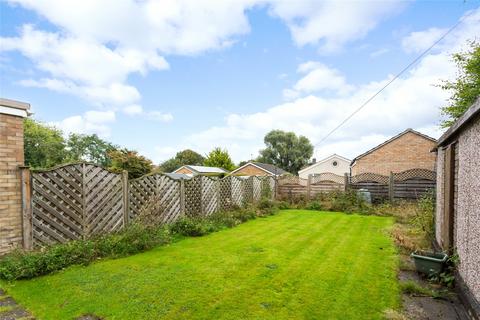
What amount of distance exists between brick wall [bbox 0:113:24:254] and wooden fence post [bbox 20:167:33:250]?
0.22ft

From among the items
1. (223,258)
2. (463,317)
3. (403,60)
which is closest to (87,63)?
(223,258)

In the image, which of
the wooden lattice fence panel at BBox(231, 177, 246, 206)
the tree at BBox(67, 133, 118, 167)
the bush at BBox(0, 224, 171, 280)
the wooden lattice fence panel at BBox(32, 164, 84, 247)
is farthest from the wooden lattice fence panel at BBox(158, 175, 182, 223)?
the tree at BBox(67, 133, 118, 167)

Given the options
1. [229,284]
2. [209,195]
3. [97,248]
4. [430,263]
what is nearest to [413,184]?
[209,195]

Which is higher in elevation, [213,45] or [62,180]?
[213,45]

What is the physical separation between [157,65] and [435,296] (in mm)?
11350

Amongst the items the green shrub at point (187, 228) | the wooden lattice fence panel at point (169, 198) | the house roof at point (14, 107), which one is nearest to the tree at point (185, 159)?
the wooden lattice fence panel at point (169, 198)

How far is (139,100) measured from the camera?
1471cm

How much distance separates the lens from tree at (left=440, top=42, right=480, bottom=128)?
14117mm

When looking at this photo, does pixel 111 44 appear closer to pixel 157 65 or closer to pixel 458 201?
pixel 157 65

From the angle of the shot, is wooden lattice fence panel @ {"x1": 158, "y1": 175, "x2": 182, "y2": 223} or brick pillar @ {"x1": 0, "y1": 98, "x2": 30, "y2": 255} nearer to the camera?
brick pillar @ {"x1": 0, "y1": 98, "x2": 30, "y2": 255}

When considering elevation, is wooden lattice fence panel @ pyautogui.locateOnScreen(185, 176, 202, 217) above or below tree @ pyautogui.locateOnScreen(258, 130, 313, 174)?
below

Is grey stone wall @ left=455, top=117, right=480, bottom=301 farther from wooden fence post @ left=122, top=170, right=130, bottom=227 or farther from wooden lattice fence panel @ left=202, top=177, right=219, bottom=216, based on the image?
wooden lattice fence panel @ left=202, top=177, right=219, bottom=216

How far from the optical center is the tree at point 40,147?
33.8 metres

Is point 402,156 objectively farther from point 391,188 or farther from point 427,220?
point 427,220
